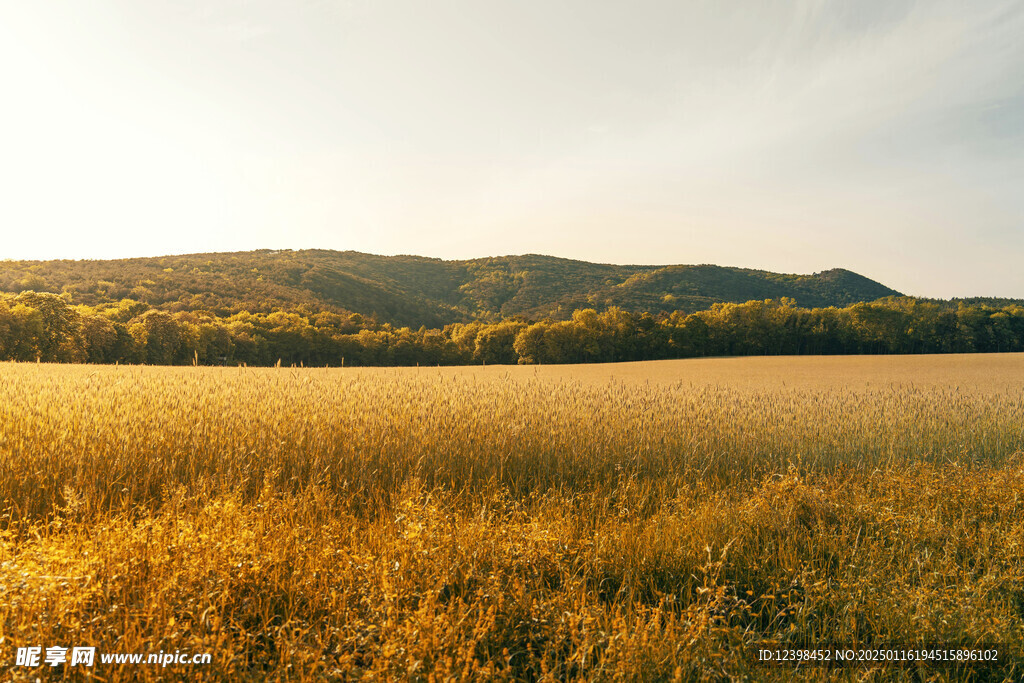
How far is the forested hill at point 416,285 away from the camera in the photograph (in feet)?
249

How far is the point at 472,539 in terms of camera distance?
12.5ft

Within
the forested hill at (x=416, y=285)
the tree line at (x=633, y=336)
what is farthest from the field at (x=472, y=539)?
the forested hill at (x=416, y=285)

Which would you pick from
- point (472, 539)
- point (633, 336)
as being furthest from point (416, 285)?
point (472, 539)

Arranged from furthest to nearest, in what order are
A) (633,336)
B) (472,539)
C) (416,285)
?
(416,285)
(633,336)
(472,539)

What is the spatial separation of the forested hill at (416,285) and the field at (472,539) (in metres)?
78.9

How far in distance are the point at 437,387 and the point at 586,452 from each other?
3.98 metres

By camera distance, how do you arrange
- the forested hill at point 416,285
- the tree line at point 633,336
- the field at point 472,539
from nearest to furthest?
the field at point 472,539
the tree line at point 633,336
the forested hill at point 416,285

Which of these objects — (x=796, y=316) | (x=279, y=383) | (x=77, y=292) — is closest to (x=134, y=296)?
(x=77, y=292)

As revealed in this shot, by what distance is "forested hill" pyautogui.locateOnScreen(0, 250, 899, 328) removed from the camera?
76000mm

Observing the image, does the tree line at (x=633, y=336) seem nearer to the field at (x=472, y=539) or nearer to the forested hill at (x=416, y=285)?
the forested hill at (x=416, y=285)

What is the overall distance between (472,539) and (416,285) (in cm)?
13259

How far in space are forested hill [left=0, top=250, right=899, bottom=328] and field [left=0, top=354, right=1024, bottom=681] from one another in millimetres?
78914

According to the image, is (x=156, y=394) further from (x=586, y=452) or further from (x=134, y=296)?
(x=134, y=296)

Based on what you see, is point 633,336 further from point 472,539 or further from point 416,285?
point 416,285
